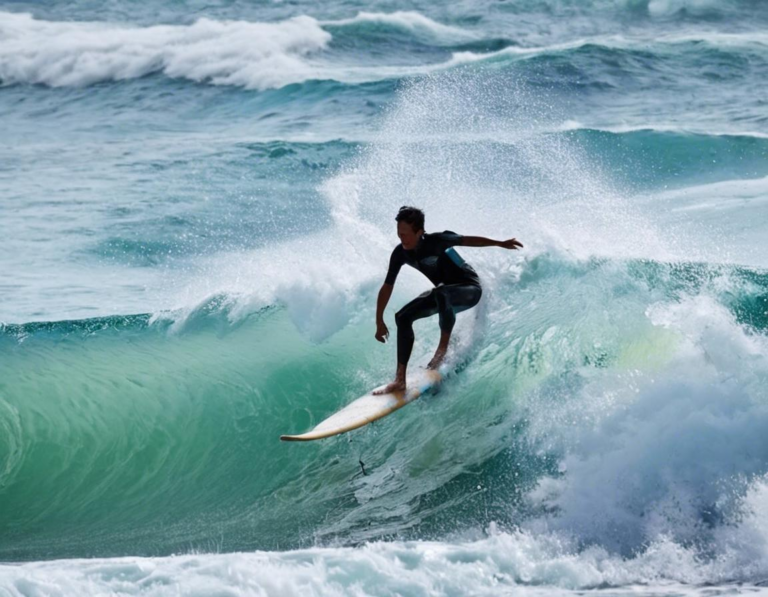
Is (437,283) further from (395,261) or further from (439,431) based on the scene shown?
(439,431)

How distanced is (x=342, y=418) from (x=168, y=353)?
265cm

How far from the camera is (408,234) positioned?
5977 millimetres

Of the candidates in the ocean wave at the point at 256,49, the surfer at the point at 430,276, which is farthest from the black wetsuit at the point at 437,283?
the ocean wave at the point at 256,49

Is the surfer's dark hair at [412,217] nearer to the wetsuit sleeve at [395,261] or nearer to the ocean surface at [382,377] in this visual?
the wetsuit sleeve at [395,261]

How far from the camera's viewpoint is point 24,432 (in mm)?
7258

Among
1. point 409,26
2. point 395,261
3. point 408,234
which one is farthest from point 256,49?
point 408,234

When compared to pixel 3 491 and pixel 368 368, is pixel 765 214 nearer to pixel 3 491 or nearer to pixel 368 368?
pixel 368 368

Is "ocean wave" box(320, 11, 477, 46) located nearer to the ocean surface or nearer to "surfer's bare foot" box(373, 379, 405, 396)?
the ocean surface

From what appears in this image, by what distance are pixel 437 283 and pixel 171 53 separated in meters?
16.7

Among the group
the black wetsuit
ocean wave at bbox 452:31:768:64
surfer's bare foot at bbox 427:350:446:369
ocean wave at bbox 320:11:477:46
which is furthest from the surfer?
ocean wave at bbox 320:11:477:46

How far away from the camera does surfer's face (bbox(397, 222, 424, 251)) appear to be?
5957 mm

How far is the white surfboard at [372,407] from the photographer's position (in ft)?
19.4

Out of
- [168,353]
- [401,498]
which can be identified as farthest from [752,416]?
[168,353]

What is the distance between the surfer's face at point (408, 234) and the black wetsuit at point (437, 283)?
7 cm
